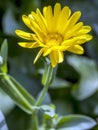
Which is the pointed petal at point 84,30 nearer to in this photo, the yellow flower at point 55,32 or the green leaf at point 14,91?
the yellow flower at point 55,32

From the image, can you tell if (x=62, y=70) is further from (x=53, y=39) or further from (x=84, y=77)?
(x=53, y=39)

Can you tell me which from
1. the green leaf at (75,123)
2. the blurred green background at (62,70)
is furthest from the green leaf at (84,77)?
the green leaf at (75,123)

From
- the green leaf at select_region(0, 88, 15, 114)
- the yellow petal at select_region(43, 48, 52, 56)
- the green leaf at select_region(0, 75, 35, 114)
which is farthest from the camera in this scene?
the green leaf at select_region(0, 88, 15, 114)

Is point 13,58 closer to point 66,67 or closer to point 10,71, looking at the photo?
point 10,71

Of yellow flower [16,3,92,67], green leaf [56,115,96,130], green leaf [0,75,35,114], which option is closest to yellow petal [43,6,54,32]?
yellow flower [16,3,92,67]

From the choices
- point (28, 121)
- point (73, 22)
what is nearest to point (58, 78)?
point (28, 121)

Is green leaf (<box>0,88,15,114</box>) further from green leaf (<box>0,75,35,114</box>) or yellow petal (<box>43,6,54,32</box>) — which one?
yellow petal (<box>43,6,54,32</box>)
